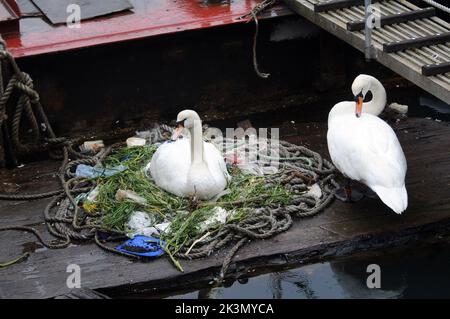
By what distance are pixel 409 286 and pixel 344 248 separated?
0.61 meters

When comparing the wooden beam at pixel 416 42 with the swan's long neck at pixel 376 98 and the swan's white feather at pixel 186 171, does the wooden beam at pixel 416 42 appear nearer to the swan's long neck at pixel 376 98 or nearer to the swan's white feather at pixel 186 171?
the swan's long neck at pixel 376 98

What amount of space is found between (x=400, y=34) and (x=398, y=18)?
0.29 metres

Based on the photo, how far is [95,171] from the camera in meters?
8.47

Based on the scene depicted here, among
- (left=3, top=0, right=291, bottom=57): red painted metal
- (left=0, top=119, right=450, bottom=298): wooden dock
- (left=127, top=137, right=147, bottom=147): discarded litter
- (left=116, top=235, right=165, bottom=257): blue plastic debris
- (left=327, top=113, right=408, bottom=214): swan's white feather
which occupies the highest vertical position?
(left=3, top=0, right=291, bottom=57): red painted metal

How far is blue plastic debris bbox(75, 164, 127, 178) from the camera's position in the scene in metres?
8.35

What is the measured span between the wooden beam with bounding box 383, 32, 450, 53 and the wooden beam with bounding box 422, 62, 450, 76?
1.76 feet

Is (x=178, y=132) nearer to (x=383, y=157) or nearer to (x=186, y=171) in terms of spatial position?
(x=186, y=171)

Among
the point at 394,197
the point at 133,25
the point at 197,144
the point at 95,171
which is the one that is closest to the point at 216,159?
the point at 197,144

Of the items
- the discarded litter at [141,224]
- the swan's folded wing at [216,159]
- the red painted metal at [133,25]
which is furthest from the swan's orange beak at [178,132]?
the red painted metal at [133,25]

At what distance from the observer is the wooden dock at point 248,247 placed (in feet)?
23.0

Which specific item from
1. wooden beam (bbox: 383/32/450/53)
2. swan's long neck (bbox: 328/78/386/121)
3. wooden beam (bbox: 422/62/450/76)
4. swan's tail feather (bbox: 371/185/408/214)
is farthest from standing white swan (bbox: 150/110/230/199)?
wooden beam (bbox: 422/62/450/76)

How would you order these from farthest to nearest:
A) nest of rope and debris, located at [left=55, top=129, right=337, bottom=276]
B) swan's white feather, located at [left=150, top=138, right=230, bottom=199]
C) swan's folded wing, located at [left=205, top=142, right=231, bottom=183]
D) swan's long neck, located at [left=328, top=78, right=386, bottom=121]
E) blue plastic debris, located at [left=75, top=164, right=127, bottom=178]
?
blue plastic debris, located at [left=75, top=164, right=127, bottom=178] < swan's long neck, located at [left=328, top=78, right=386, bottom=121] < swan's folded wing, located at [left=205, top=142, right=231, bottom=183] < swan's white feather, located at [left=150, top=138, right=230, bottom=199] < nest of rope and debris, located at [left=55, top=129, right=337, bottom=276]

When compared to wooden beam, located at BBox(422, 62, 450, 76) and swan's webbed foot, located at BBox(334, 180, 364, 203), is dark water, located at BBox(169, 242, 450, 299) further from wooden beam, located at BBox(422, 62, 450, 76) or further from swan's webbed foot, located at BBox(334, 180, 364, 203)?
wooden beam, located at BBox(422, 62, 450, 76)
